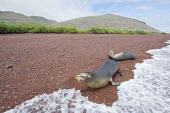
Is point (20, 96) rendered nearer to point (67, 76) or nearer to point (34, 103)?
point (34, 103)

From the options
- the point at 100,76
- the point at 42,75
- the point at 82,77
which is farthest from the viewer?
the point at 42,75

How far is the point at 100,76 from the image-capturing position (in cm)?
503

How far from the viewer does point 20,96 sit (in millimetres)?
4406

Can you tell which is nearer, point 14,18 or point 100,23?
point 100,23

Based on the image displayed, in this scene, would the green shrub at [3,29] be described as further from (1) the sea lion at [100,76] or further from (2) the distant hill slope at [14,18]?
(2) the distant hill slope at [14,18]

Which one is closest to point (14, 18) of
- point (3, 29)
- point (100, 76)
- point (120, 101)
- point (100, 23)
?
point (100, 23)

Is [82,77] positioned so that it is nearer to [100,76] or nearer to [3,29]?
[100,76]

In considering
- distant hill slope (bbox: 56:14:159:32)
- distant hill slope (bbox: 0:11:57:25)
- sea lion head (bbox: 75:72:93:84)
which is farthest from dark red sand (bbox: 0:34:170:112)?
distant hill slope (bbox: 0:11:57:25)

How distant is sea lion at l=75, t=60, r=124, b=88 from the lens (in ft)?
15.0

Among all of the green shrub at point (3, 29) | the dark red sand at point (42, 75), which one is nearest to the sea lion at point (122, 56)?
the dark red sand at point (42, 75)

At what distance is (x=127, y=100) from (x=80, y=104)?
46.6 inches

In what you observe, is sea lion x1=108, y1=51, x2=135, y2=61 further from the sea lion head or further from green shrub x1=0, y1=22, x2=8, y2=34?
green shrub x1=0, y1=22, x2=8, y2=34

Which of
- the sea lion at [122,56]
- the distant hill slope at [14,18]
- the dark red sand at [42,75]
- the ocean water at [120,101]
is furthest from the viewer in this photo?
the distant hill slope at [14,18]

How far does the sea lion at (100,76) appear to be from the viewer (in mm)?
4562
